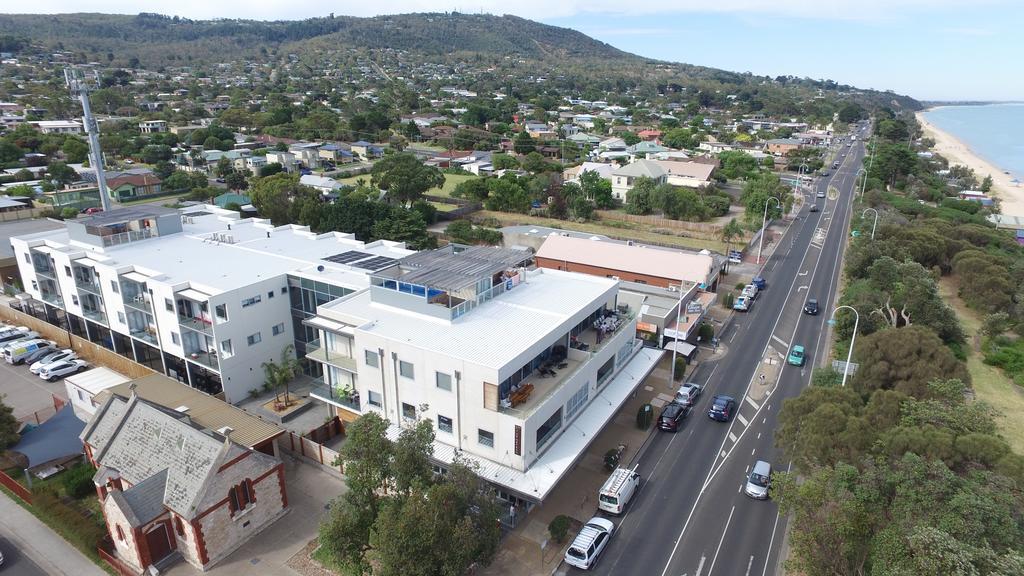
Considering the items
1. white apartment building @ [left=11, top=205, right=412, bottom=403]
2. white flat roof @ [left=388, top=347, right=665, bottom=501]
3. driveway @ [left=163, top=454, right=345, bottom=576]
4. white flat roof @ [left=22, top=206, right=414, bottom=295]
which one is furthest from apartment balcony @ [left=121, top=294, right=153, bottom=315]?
white flat roof @ [left=388, top=347, right=665, bottom=501]

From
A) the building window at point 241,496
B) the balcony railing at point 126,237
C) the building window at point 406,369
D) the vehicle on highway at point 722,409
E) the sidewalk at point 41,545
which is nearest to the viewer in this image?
the sidewalk at point 41,545

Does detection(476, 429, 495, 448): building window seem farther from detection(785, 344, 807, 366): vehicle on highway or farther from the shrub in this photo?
detection(785, 344, 807, 366): vehicle on highway

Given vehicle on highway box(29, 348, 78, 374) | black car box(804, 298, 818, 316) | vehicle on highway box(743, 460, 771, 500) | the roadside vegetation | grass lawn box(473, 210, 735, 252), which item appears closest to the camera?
the roadside vegetation

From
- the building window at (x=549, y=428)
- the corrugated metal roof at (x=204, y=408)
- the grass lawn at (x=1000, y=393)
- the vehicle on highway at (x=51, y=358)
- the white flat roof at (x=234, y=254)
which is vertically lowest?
the grass lawn at (x=1000, y=393)

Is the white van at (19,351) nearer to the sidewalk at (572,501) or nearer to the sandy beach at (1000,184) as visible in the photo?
the sidewalk at (572,501)

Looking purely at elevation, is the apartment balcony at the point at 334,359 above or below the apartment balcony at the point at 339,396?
above

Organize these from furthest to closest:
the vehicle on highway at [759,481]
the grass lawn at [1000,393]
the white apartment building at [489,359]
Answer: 1. the grass lawn at [1000,393]
2. the vehicle on highway at [759,481]
3. the white apartment building at [489,359]

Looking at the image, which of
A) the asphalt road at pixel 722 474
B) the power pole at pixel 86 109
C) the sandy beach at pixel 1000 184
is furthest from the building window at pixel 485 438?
the sandy beach at pixel 1000 184
